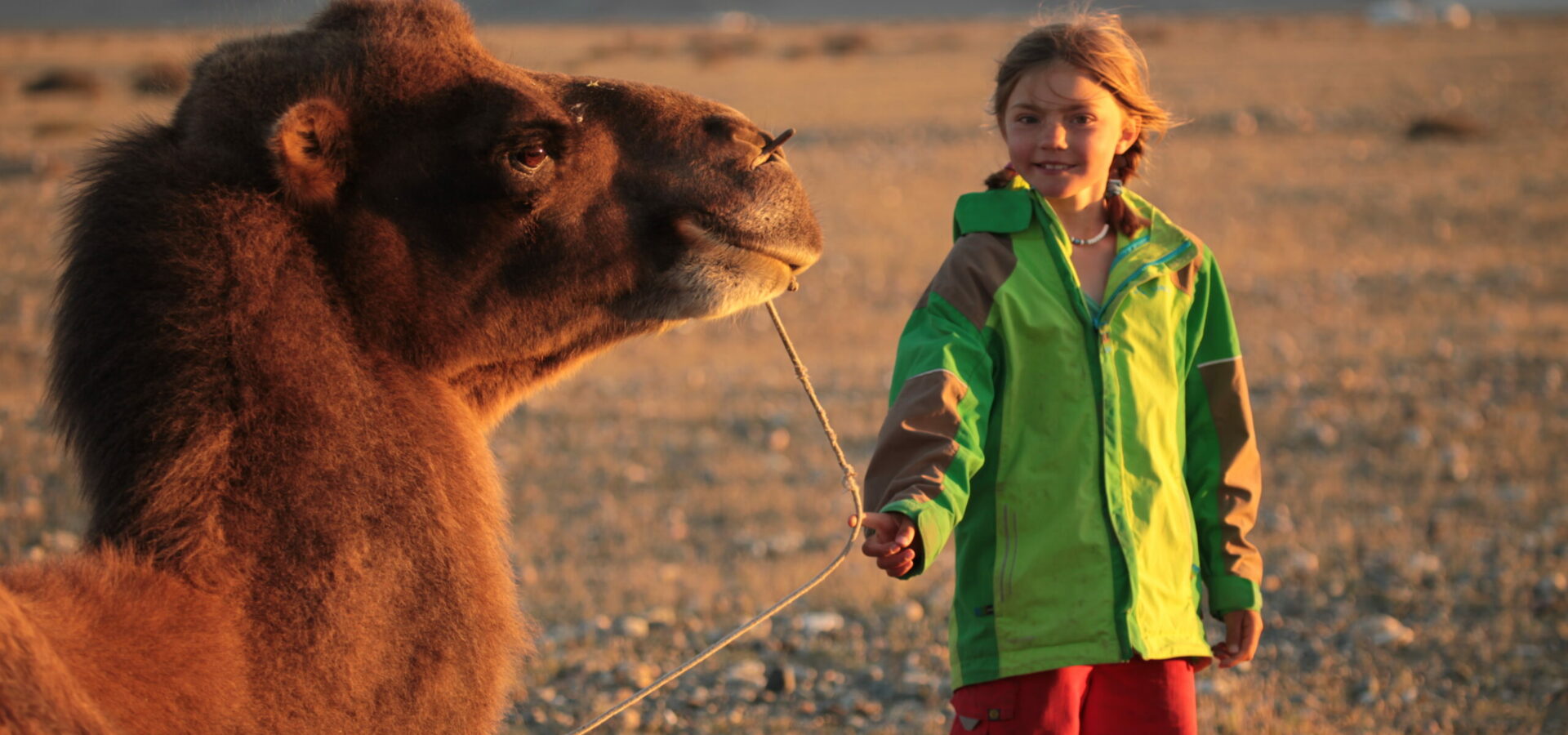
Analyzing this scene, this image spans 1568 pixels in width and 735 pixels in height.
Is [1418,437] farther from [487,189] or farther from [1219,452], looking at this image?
[487,189]

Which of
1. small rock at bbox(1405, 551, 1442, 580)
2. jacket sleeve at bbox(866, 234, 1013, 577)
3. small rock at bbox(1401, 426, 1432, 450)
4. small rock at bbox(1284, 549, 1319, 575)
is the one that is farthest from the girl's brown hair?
small rock at bbox(1401, 426, 1432, 450)

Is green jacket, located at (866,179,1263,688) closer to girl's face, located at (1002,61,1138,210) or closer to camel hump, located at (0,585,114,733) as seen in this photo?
girl's face, located at (1002,61,1138,210)

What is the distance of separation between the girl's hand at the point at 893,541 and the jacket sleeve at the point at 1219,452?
3.36ft

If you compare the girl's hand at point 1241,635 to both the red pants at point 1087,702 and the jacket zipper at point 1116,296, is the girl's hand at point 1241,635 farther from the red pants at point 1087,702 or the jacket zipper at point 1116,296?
the jacket zipper at point 1116,296

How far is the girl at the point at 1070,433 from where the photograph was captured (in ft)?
11.4

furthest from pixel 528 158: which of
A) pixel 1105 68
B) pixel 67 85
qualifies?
pixel 67 85

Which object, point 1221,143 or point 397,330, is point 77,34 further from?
point 397,330

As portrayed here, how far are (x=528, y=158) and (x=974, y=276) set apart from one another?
1159 millimetres

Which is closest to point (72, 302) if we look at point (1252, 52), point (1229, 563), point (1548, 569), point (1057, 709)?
point (1057, 709)

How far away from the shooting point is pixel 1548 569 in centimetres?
732

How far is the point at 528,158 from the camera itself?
11.4 feet

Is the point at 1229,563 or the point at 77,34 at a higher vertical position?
the point at 77,34

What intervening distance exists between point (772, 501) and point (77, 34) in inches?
3516

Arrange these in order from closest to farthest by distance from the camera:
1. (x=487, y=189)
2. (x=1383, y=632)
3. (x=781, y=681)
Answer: (x=487, y=189) → (x=781, y=681) → (x=1383, y=632)
